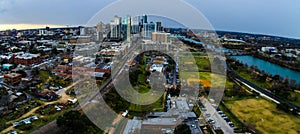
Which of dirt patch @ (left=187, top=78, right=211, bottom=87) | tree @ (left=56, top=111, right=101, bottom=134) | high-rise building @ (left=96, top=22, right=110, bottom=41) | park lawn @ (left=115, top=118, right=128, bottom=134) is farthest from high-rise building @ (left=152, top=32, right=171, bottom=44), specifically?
tree @ (left=56, top=111, right=101, bottom=134)

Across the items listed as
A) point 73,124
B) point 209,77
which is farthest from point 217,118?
point 209,77

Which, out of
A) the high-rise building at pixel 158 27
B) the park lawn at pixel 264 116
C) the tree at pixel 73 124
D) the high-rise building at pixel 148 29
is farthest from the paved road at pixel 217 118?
the high-rise building at pixel 148 29

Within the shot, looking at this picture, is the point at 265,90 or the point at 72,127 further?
the point at 265,90

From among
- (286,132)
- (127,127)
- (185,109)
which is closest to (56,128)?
(127,127)

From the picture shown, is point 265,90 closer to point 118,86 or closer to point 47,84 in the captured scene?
point 118,86

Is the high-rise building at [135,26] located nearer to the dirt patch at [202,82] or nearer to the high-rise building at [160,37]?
the high-rise building at [160,37]

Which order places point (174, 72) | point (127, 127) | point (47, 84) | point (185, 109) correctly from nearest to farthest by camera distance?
1. point (127, 127)
2. point (185, 109)
3. point (47, 84)
4. point (174, 72)
